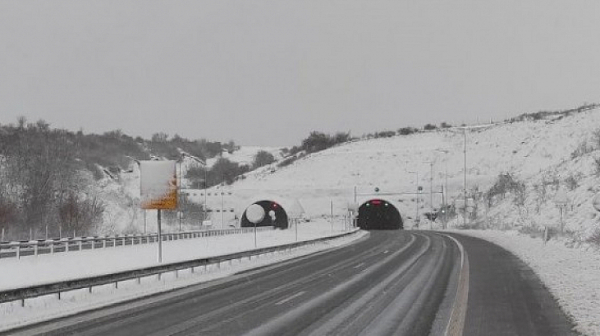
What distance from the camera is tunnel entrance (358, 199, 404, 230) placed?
100m

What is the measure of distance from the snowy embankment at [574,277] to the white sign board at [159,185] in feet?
43.8

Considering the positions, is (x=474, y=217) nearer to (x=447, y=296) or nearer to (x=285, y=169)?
(x=285, y=169)

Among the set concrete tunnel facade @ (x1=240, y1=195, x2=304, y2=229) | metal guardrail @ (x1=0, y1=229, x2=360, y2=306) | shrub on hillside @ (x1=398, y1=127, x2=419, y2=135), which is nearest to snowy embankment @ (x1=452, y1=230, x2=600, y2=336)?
metal guardrail @ (x1=0, y1=229, x2=360, y2=306)

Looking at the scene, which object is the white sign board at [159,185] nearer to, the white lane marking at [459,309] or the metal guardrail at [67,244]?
the white lane marking at [459,309]

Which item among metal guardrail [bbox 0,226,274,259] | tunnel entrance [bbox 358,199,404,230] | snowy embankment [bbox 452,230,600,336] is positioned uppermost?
snowy embankment [bbox 452,230,600,336]

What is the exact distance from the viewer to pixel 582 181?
62.2 metres

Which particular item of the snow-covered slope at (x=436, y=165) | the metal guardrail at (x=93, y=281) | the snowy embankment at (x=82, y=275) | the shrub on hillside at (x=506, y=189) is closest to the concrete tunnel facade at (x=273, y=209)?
the snow-covered slope at (x=436, y=165)

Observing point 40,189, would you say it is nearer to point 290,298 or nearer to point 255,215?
point 255,215

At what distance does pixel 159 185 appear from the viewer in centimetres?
2648

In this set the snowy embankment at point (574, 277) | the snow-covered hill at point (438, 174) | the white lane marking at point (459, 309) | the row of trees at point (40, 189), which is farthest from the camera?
the snow-covered hill at point (438, 174)

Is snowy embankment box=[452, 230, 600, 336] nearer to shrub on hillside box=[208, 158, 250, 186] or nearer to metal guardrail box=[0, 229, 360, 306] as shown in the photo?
metal guardrail box=[0, 229, 360, 306]

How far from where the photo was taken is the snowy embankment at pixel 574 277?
12.4 m

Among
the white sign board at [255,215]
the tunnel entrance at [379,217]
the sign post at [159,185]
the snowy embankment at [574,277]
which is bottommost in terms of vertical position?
the tunnel entrance at [379,217]

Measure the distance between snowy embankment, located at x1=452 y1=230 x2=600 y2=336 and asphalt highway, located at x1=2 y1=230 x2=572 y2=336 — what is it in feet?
1.10
